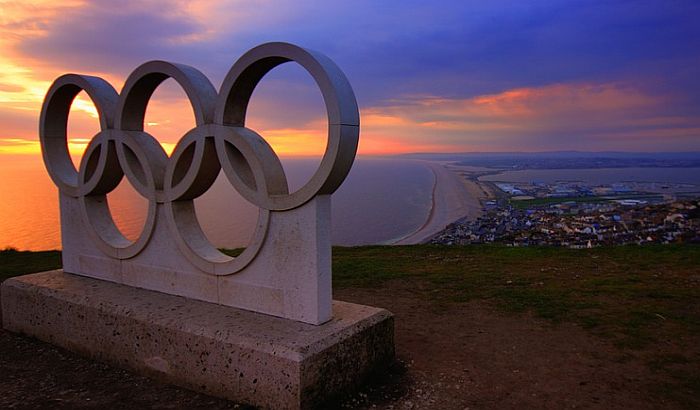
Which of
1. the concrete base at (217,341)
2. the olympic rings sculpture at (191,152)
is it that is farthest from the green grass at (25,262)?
the concrete base at (217,341)

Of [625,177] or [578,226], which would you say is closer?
[578,226]

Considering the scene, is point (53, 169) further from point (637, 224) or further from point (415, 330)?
point (637, 224)

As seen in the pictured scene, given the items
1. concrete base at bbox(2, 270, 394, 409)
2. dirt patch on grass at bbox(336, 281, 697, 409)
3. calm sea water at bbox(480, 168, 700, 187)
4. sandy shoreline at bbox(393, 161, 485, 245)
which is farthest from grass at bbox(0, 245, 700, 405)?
calm sea water at bbox(480, 168, 700, 187)

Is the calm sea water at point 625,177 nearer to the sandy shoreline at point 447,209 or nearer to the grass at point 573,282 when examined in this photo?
the sandy shoreline at point 447,209

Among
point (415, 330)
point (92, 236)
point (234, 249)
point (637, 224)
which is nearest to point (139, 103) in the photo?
point (92, 236)

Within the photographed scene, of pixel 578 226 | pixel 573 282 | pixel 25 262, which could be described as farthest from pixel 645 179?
pixel 25 262

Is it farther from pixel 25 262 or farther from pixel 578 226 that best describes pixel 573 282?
pixel 25 262

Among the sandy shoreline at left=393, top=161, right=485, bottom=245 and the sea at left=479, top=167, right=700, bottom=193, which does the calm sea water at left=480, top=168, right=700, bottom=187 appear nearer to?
the sea at left=479, top=167, right=700, bottom=193
